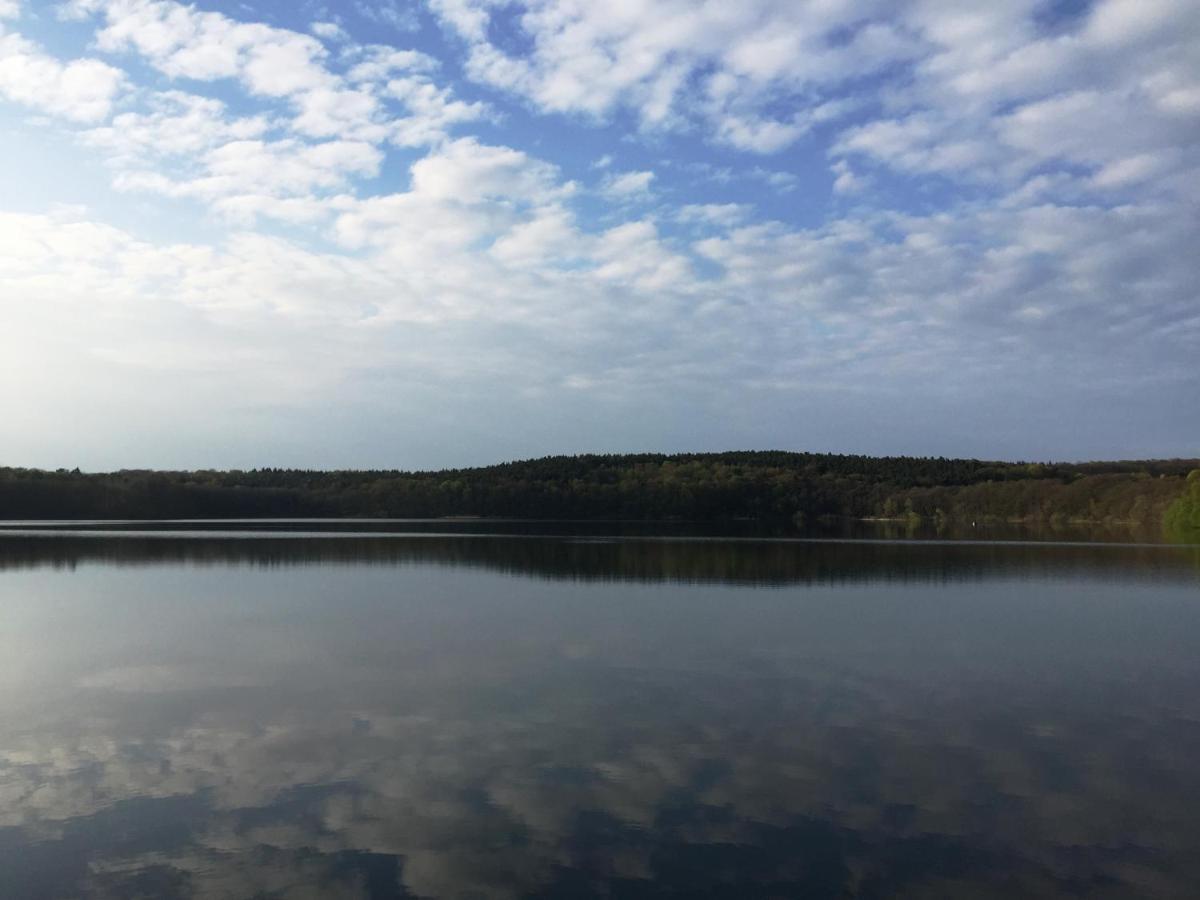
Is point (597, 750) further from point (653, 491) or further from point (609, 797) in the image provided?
point (653, 491)

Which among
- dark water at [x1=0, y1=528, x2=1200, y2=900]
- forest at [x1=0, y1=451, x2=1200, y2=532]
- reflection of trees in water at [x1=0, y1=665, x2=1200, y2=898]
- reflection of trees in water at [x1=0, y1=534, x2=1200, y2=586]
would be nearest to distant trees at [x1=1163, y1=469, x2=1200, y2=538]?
forest at [x1=0, y1=451, x2=1200, y2=532]

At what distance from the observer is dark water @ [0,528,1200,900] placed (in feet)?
21.1

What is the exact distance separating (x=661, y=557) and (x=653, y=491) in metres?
61.4

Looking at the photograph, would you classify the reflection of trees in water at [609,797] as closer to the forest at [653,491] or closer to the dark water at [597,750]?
the dark water at [597,750]

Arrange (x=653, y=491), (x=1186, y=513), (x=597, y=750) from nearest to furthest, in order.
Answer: (x=597, y=750)
(x=1186, y=513)
(x=653, y=491)

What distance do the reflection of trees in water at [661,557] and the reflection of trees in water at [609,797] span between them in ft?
50.7

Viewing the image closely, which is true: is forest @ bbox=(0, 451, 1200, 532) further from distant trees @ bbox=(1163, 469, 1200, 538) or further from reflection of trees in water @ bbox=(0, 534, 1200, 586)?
reflection of trees in water @ bbox=(0, 534, 1200, 586)

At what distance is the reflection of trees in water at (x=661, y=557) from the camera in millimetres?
29031

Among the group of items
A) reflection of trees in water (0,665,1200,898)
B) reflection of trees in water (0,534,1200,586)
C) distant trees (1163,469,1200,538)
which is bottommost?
reflection of trees in water (0,665,1200,898)

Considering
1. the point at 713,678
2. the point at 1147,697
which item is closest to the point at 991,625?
the point at 1147,697

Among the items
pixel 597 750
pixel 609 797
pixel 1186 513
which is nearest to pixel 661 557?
pixel 597 750

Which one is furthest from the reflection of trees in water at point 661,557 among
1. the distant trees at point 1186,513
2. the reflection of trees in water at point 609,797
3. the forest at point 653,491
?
the forest at point 653,491

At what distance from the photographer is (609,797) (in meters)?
7.82

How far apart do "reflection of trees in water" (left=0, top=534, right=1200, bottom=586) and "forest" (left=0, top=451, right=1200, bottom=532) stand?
3822 cm
